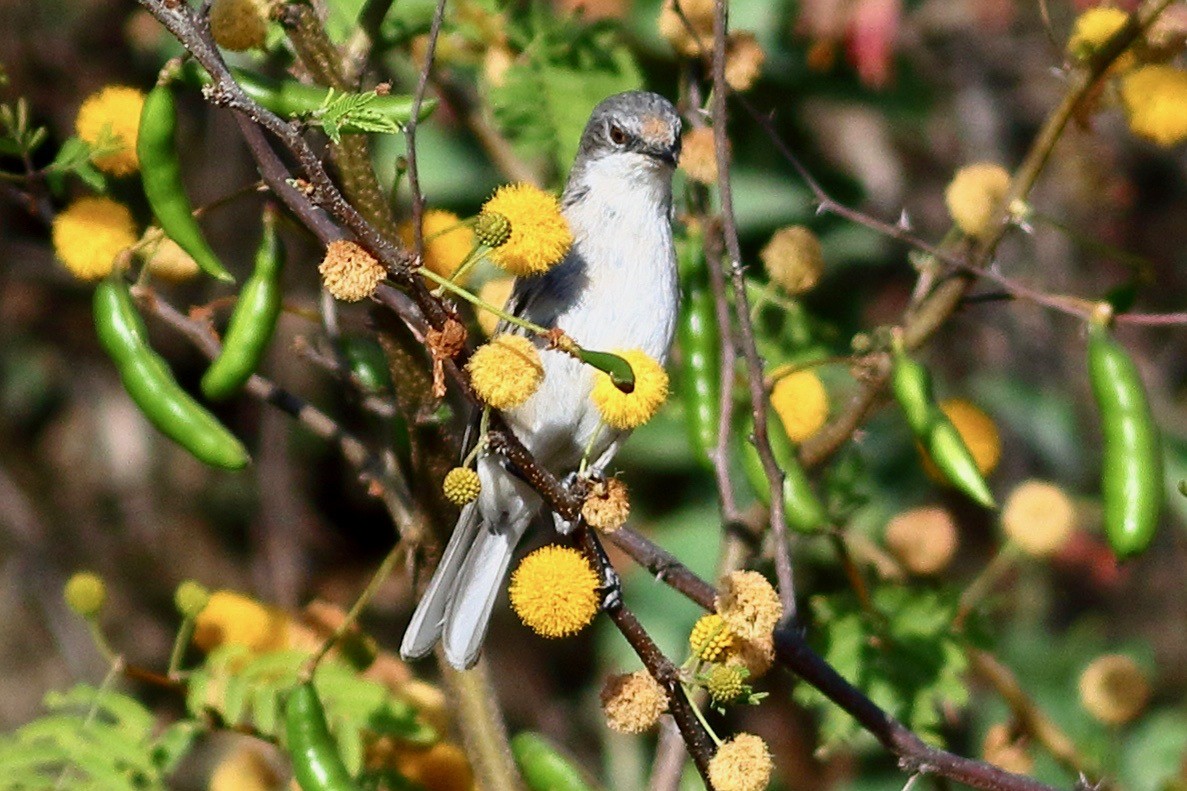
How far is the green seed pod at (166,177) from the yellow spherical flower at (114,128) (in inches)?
10.4

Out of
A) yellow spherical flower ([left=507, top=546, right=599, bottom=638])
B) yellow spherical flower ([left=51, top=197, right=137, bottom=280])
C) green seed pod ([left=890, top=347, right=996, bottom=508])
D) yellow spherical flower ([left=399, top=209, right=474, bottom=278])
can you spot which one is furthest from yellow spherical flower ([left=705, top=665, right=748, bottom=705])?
yellow spherical flower ([left=51, top=197, right=137, bottom=280])

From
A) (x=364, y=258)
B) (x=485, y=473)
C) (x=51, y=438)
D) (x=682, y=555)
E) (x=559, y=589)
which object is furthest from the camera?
(x=51, y=438)

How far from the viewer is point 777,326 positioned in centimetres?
396

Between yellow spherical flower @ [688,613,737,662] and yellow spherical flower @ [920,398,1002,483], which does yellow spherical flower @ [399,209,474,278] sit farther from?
yellow spherical flower @ [920,398,1002,483]

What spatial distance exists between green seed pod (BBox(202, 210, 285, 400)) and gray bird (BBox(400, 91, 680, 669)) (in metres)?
0.63

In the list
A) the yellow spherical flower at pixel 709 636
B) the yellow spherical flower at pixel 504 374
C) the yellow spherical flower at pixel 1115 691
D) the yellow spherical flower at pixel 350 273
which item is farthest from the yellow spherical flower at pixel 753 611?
the yellow spherical flower at pixel 1115 691

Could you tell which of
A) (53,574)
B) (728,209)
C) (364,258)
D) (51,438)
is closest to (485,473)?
(728,209)

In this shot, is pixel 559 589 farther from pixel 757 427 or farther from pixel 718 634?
pixel 757 427

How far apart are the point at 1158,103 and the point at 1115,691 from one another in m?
1.21

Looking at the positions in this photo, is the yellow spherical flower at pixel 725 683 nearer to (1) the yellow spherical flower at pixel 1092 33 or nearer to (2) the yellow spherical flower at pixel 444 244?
(2) the yellow spherical flower at pixel 444 244

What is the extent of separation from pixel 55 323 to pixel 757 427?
15.7 feet

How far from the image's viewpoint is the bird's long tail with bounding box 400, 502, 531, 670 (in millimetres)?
3025

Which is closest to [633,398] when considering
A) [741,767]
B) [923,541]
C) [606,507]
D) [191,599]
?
[606,507]

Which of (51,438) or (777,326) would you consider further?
(51,438)
